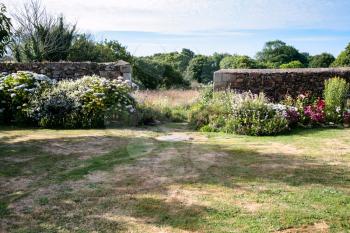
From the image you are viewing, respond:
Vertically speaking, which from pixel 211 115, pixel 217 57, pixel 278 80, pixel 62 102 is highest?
pixel 217 57

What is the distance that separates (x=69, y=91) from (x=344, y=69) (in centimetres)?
744

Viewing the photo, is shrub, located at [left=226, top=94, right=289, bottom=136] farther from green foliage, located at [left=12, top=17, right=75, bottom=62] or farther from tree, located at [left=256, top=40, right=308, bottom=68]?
tree, located at [left=256, top=40, right=308, bottom=68]

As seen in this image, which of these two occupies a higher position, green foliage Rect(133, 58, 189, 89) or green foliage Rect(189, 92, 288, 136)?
green foliage Rect(133, 58, 189, 89)

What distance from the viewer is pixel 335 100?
1009 cm

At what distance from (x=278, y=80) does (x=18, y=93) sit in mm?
7015

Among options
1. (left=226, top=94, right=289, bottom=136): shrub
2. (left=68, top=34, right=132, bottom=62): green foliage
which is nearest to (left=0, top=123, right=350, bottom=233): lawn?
(left=226, top=94, right=289, bottom=136): shrub

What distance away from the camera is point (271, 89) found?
11.7 metres

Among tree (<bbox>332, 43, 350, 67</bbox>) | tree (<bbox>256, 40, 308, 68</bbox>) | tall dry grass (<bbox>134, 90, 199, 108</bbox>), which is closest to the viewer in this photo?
tall dry grass (<bbox>134, 90, 199, 108</bbox>)

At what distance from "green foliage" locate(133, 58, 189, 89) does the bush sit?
865cm

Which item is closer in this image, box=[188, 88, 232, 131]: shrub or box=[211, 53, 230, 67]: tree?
box=[188, 88, 232, 131]: shrub

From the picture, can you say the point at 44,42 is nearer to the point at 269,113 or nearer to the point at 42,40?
the point at 42,40

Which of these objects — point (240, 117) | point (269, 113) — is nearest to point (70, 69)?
point (240, 117)

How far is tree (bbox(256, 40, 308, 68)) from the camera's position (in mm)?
32344

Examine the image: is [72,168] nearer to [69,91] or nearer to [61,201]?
[61,201]
